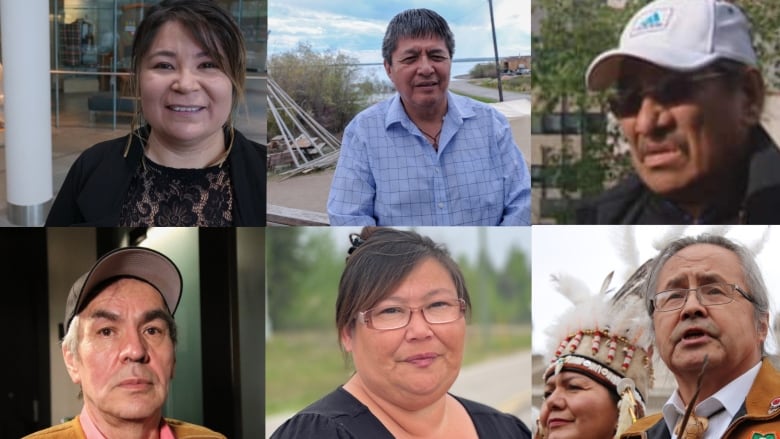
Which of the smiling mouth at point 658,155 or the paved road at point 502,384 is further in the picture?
the paved road at point 502,384

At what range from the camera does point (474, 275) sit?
385 cm

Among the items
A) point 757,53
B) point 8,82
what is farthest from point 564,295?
point 8,82

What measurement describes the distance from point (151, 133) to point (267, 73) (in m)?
0.59

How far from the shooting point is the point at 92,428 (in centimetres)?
383

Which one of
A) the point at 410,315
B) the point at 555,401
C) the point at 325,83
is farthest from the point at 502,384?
the point at 325,83

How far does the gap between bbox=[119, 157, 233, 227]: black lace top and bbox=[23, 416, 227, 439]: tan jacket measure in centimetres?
90

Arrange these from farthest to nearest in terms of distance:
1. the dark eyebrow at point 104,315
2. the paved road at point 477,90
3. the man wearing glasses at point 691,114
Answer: the dark eyebrow at point 104,315 < the paved road at point 477,90 < the man wearing glasses at point 691,114

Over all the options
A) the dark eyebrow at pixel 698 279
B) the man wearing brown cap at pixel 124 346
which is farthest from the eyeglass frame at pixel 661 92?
the man wearing brown cap at pixel 124 346

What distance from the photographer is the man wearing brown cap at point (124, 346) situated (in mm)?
3812

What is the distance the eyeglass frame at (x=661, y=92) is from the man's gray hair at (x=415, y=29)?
0.73 m

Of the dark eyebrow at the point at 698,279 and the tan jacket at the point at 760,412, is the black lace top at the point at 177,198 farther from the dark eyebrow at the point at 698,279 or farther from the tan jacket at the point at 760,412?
the tan jacket at the point at 760,412

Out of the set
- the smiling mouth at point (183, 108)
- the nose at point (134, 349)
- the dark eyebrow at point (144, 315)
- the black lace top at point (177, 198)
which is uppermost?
the smiling mouth at point (183, 108)

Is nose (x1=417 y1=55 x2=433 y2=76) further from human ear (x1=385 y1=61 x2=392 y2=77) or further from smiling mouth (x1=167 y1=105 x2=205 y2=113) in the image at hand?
smiling mouth (x1=167 y1=105 x2=205 y2=113)

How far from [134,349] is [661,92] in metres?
2.52
